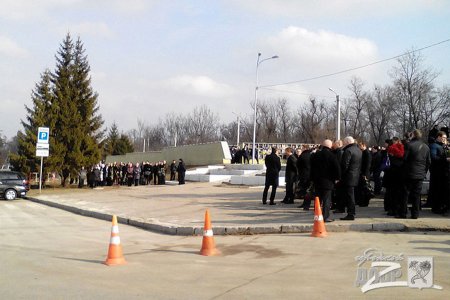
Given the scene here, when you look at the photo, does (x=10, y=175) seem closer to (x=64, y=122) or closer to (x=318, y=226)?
(x=64, y=122)

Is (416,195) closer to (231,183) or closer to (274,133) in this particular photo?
(231,183)

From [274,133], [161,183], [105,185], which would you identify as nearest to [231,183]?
[161,183]

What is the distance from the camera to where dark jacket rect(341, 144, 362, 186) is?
10.5 m

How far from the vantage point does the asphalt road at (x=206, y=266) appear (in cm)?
555

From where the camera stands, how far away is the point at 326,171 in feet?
32.9

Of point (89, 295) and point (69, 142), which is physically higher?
point (69, 142)

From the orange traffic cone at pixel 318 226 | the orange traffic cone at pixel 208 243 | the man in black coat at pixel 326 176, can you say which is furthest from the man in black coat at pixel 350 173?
the orange traffic cone at pixel 208 243

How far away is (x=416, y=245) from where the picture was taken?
25.8 feet

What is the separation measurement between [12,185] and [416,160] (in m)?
20.7

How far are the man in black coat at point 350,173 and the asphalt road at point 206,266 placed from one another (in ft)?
3.46

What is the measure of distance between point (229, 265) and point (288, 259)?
3.31ft

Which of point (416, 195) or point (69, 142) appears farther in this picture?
point (69, 142)

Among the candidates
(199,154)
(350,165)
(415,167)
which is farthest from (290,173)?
(199,154)

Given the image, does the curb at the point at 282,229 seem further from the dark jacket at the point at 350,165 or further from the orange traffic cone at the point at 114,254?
the orange traffic cone at the point at 114,254
